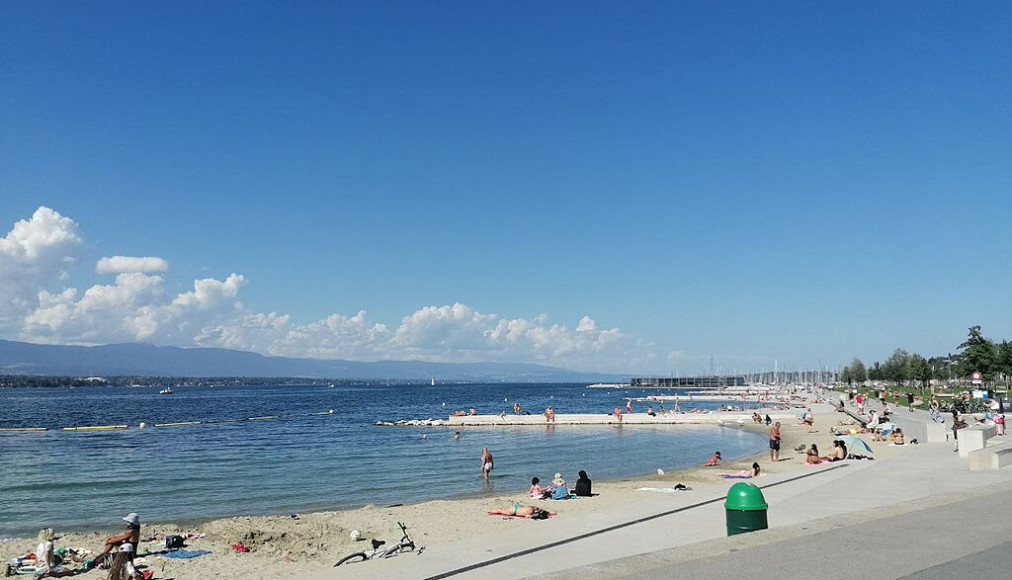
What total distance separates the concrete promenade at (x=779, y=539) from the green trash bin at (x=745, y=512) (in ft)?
0.58

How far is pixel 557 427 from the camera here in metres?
55.4

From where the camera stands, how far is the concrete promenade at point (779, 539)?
25.0 ft

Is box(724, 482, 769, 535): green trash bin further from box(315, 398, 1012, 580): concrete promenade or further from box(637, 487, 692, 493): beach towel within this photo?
box(637, 487, 692, 493): beach towel

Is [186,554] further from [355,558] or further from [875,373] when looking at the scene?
[875,373]

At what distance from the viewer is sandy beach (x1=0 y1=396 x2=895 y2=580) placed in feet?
42.7

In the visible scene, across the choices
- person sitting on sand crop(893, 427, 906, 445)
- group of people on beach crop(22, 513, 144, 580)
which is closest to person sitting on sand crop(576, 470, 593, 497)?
group of people on beach crop(22, 513, 144, 580)

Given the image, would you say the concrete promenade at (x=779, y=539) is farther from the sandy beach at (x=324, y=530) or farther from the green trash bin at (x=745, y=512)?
the sandy beach at (x=324, y=530)

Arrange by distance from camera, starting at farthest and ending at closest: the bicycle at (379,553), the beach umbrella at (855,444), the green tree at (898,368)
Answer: the green tree at (898,368) → the beach umbrella at (855,444) → the bicycle at (379,553)

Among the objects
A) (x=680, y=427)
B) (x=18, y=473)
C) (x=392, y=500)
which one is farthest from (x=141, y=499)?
(x=680, y=427)

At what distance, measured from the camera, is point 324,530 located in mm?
16078

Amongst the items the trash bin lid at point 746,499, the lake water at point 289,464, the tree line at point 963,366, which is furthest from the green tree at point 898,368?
the trash bin lid at point 746,499

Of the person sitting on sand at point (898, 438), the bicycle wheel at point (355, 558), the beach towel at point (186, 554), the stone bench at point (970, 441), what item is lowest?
the beach towel at point (186, 554)

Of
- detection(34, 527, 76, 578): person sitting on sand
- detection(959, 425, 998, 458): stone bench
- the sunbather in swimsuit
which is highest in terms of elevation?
detection(959, 425, 998, 458): stone bench

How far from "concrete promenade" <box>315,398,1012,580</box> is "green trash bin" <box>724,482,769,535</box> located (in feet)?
0.58
